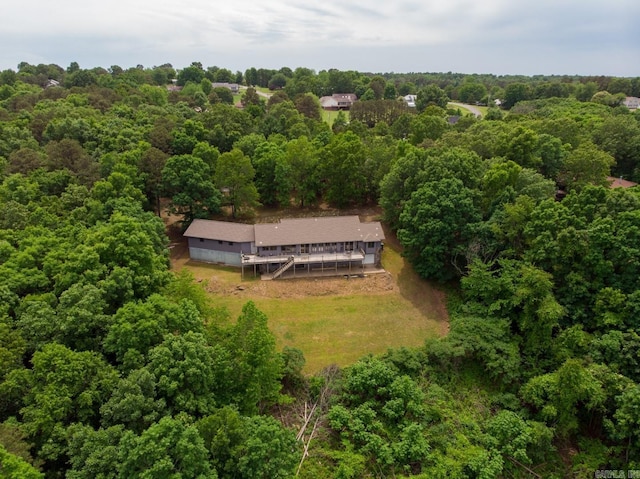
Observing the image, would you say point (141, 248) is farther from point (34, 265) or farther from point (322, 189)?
point (322, 189)

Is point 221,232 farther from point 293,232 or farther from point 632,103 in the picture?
point 632,103

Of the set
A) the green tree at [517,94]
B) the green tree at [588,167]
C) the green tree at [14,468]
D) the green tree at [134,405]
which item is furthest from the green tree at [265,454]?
the green tree at [517,94]

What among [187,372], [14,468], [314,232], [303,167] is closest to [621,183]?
[314,232]

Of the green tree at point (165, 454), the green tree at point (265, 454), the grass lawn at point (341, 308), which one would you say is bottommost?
the grass lawn at point (341, 308)

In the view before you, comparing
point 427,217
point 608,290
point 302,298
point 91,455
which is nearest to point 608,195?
point 608,290

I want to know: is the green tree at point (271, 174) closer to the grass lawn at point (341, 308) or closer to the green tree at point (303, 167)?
the green tree at point (303, 167)

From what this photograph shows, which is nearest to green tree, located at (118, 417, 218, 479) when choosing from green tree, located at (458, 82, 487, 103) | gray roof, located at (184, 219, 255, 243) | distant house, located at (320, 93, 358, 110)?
gray roof, located at (184, 219, 255, 243)
